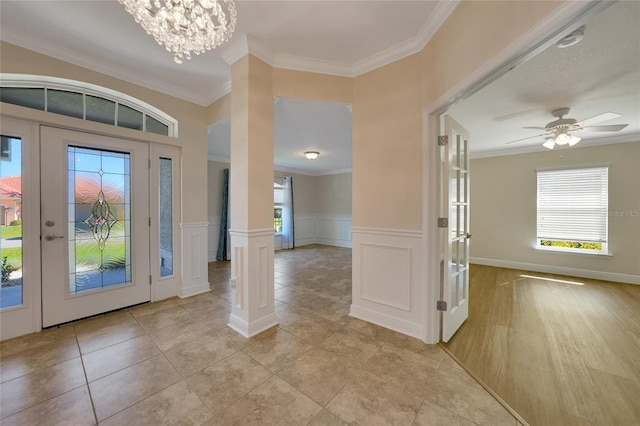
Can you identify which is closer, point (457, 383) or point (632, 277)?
point (457, 383)

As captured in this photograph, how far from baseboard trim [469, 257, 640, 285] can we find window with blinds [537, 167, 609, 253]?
40cm

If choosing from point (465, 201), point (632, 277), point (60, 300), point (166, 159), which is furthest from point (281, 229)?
point (632, 277)

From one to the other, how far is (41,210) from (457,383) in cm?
396

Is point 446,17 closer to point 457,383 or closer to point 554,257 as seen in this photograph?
point 457,383

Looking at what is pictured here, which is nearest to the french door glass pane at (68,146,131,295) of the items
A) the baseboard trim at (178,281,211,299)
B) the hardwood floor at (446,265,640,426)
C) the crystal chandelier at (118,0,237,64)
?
the baseboard trim at (178,281,211,299)

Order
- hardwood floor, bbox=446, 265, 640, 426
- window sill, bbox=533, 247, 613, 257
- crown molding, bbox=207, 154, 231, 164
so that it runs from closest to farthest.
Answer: hardwood floor, bbox=446, 265, 640, 426, window sill, bbox=533, 247, 613, 257, crown molding, bbox=207, 154, 231, 164

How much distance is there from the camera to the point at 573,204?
443 centimetres

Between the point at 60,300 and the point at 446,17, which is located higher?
the point at 446,17

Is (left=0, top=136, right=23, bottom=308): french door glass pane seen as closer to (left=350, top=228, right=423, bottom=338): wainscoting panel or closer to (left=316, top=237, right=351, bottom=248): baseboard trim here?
(left=350, top=228, right=423, bottom=338): wainscoting panel

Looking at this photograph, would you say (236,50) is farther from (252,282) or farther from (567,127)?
(567,127)

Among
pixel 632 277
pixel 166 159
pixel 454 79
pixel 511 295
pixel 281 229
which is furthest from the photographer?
pixel 281 229

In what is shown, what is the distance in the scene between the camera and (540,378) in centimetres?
174

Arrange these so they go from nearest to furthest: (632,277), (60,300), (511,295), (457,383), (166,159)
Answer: (457,383) < (60,300) < (166,159) < (511,295) < (632,277)

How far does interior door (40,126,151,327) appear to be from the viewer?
2336 mm
